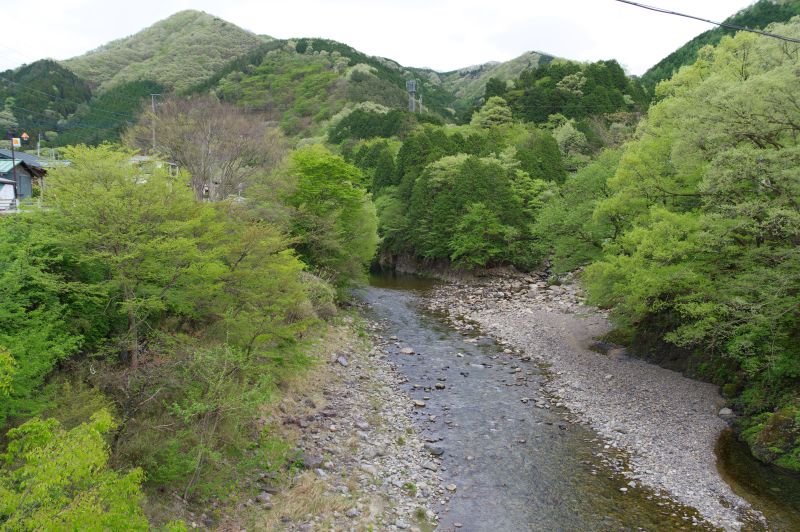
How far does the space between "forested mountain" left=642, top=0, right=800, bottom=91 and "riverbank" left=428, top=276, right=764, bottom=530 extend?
43704 millimetres

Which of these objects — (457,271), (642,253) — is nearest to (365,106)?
(457,271)

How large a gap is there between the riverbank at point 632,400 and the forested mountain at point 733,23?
4370 cm

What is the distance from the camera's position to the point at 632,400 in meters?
15.7

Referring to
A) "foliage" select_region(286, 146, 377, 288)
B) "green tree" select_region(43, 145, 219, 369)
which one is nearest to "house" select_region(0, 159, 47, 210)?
"foliage" select_region(286, 146, 377, 288)

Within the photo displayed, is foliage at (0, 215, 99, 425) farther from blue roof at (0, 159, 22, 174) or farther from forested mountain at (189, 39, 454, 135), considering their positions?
forested mountain at (189, 39, 454, 135)

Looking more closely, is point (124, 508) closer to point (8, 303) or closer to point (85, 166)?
point (8, 303)

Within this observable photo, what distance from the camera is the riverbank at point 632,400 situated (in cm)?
1125

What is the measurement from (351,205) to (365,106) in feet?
204

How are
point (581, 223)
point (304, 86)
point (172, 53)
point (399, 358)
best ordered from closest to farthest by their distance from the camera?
point (399, 358), point (581, 223), point (304, 86), point (172, 53)

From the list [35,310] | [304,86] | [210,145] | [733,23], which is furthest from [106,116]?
[733,23]

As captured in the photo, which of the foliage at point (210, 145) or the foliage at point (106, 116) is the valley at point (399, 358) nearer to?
the foliage at point (210, 145)

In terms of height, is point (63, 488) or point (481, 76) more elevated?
point (481, 76)

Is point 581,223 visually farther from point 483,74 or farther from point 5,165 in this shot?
point 483,74

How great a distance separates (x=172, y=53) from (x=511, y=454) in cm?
15011
